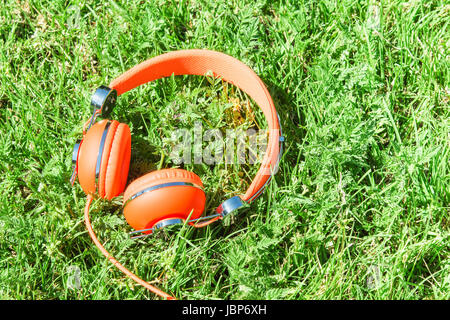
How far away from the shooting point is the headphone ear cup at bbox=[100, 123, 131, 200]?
9.60 ft

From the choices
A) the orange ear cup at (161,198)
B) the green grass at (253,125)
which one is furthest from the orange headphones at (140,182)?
the green grass at (253,125)

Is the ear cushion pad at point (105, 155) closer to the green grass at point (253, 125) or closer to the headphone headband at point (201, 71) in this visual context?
the green grass at point (253, 125)

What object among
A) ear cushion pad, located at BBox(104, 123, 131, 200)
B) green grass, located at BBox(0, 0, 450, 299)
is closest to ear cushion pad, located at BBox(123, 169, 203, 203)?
ear cushion pad, located at BBox(104, 123, 131, 200)

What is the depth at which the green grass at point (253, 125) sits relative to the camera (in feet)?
10.0

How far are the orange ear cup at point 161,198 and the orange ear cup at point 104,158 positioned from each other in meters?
0.13

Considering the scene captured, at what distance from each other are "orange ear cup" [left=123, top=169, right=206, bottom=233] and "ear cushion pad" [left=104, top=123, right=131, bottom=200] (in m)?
0.11

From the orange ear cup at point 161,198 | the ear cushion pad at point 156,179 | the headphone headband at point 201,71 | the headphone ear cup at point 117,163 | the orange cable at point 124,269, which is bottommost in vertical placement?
the orange cable at point 124,269

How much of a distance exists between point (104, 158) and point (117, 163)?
0.08 metres

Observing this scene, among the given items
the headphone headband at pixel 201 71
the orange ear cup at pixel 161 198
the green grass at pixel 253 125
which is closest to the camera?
the orange ear cup at pixel 161 198

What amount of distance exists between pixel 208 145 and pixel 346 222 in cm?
108

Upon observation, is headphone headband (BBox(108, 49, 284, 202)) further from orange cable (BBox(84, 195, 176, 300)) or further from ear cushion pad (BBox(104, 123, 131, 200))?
orange cable (BBox(84, 195, 176, 300))

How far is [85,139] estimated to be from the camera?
9.89 feet

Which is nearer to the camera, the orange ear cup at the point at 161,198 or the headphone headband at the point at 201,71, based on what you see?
the orange ear cup at the point at 161,198
